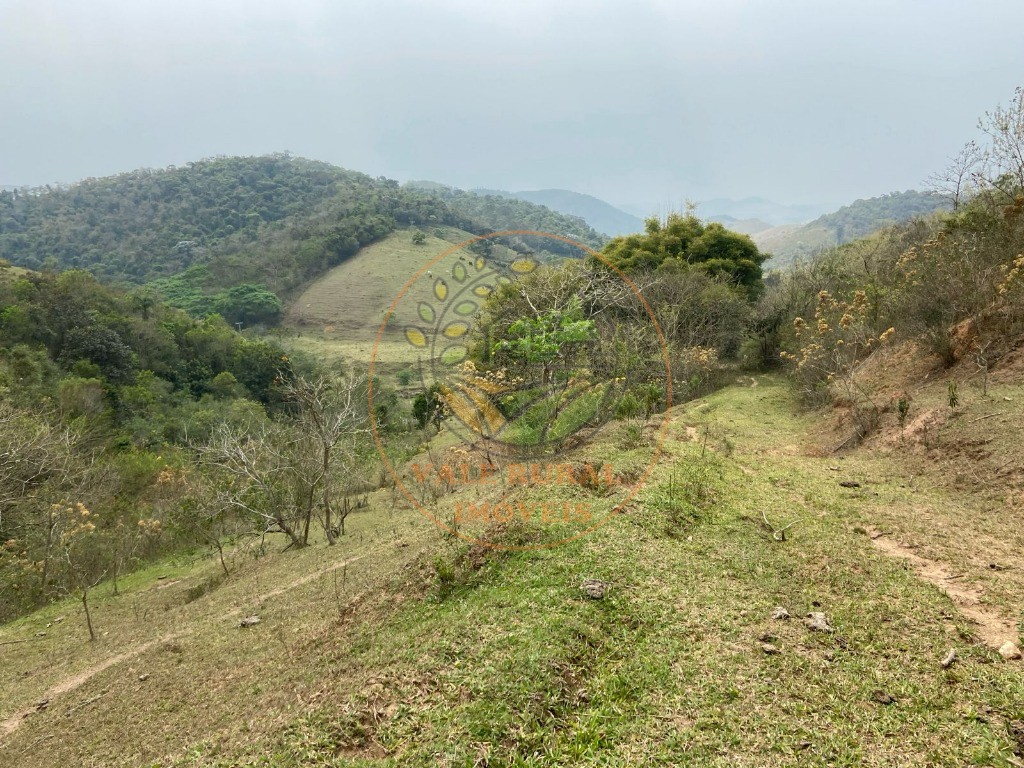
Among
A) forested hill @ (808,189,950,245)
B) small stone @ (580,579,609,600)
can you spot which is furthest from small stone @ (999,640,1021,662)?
forested hill @ (808,189,950,245)

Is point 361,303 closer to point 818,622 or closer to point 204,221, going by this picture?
point 204,221

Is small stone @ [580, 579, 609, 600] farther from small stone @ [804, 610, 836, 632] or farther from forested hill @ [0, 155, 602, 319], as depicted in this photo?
forested hill @ [0, 155, 602, 319]

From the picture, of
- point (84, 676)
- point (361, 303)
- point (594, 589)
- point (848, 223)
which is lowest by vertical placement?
point (84, 676)

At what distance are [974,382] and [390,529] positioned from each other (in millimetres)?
10994

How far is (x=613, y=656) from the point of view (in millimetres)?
3930

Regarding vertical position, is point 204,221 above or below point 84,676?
above

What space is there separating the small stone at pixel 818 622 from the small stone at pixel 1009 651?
103cm

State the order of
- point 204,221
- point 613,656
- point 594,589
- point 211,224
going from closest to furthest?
1. point 613,656
2. point 594,589
3. point 211,224
4. point 204,221

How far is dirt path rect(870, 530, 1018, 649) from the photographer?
3.86 m

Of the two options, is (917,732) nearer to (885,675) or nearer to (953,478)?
(885,675)

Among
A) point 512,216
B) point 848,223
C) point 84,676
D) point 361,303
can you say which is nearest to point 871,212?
point 848,223

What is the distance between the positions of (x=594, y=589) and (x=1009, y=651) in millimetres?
2986

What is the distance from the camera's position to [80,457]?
54.3 feet

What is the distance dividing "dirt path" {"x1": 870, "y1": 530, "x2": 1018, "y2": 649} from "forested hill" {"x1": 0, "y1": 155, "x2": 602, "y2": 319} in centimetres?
5763
